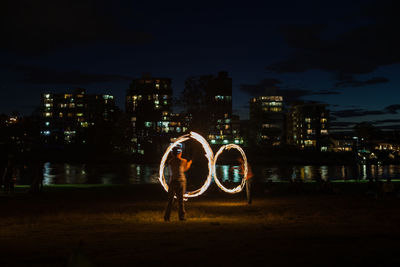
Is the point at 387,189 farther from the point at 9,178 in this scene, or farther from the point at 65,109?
the point at 65,109

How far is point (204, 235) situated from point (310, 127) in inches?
6371

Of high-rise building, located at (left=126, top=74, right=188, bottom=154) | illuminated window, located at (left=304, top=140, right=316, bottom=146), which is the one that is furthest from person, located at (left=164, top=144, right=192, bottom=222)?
illuminated window, located at (left=304, top=140, right=316, bottom=146)

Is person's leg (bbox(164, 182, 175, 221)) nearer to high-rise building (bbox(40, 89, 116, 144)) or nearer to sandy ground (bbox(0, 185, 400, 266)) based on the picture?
sandy ground (bbox(0, 185, 400, 266))

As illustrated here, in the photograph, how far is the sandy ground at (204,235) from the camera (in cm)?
775

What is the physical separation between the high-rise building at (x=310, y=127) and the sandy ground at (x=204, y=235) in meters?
152

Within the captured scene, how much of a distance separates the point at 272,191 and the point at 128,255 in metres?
17.8

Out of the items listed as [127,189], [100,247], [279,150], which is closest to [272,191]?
[127,189]

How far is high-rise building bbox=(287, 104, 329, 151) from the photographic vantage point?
166375mm

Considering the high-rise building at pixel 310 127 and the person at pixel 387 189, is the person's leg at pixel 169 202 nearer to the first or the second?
the person at pixel 387 189

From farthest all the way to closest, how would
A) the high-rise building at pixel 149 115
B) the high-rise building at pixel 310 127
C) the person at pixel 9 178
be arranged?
the high-rise building at pixel 310 127 → the high-rise building at pixel 149 115 → the person at pixel 9 178

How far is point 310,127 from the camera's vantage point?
167000 mm

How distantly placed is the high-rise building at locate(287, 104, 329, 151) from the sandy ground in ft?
497

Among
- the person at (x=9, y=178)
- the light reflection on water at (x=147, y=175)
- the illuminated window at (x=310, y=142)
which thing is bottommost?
the light reflection on water at (x=147, y=175)

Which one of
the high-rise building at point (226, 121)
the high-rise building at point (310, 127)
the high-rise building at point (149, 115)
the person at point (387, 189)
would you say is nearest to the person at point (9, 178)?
the person at point (387, 189)
